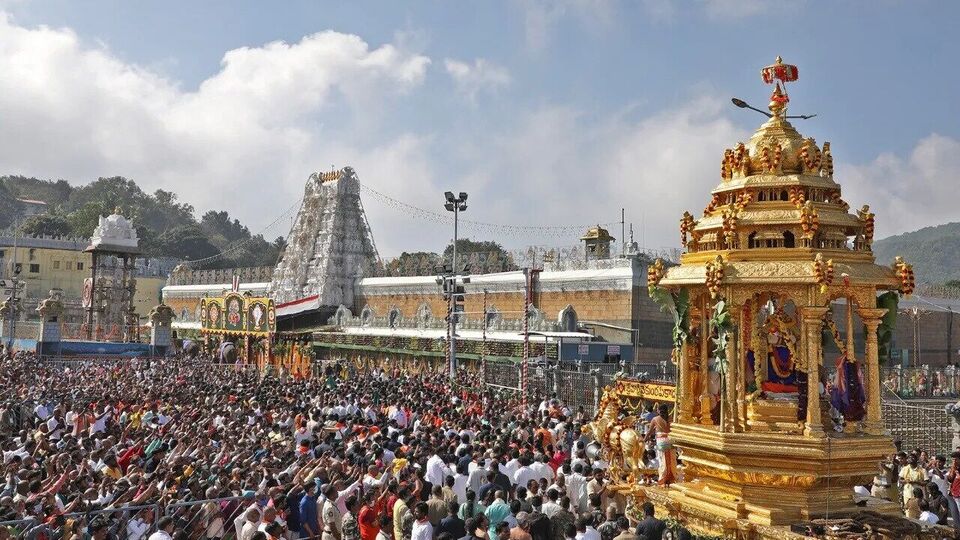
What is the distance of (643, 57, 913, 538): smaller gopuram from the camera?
8.26 meters

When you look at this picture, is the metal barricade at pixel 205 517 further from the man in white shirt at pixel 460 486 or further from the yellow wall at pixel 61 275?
the yellow wall at pixel 61 275

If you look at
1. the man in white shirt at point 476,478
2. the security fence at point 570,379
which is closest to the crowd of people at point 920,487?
the man in white shirt at point 476,478

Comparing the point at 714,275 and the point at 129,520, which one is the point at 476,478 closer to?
the point at 129,520

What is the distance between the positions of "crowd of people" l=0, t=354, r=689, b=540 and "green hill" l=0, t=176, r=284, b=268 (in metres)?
77.5

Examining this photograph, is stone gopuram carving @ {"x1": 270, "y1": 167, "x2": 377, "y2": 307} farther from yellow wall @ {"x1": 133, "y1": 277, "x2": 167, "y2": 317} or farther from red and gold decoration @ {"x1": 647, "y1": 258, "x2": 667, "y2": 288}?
red and gold decoration @ {"x1": 647, "y1": 258, "x2": 667, "y2": 288}

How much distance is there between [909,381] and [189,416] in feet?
84.7

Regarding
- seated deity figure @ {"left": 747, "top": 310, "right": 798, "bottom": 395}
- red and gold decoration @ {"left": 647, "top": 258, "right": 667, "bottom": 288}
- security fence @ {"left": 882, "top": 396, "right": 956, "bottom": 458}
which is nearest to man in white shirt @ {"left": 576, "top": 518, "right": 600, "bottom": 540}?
seated deity figure @ {"left": 747, "top": 310, "right": 798, "bottom": 395}

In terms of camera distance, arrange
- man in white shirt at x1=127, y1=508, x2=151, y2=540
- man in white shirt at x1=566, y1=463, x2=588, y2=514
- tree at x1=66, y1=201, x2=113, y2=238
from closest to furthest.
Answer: man in white shirt at x1=127, y1=508, x2=151, y2=540 → man in white shirt at x1=566, y1=463, x2=588, y2=514 → tree at x1=66, y1=201, x2=113, y2=238

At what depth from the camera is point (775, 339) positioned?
9500mm

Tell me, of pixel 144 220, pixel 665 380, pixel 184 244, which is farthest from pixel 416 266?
Result: pixel 144 220

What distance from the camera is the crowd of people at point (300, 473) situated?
364 inches

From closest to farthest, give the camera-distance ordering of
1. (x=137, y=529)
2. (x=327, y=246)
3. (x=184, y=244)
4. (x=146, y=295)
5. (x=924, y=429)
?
(x=137, y=529), (x=924, y=429), (x=327, y=246), (x=146, y=295), (x=184, y=244)

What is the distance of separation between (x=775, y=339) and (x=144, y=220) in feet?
434

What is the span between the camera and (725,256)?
A: 8.77 metres
